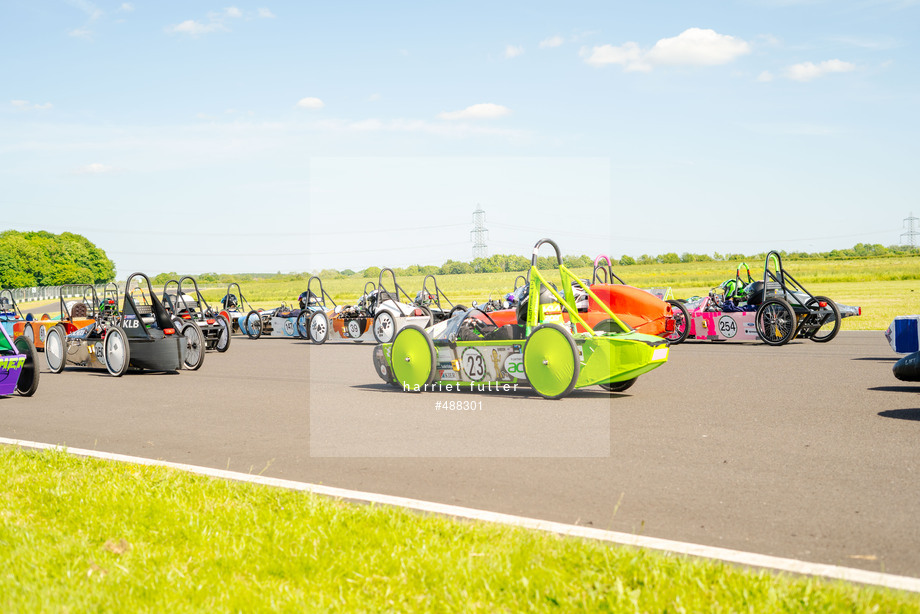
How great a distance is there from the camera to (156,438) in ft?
26.6

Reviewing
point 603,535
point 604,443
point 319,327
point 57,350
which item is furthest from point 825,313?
point 57,350

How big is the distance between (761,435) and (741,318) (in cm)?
1267

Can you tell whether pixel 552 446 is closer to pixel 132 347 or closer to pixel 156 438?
pixel 156 438

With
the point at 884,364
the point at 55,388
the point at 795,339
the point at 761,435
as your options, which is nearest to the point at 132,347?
the point at 55,388

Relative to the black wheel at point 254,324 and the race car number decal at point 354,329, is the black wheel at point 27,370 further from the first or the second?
the black wheel at point 254,324

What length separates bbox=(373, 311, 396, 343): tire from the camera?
22.0 m

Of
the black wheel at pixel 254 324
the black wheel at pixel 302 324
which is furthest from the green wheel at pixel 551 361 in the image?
the black wheel at pixel 254 324

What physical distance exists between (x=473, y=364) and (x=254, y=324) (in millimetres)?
17066

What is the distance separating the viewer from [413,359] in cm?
1120

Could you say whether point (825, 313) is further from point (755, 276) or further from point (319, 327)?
point (755, 276)

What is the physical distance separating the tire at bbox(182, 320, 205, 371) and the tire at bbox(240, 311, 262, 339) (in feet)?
33.0

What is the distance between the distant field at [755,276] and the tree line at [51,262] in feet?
→ 203

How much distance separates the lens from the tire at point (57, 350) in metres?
15.9

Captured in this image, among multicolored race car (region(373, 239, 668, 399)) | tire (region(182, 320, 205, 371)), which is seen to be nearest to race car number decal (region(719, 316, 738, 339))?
multicolored race car (region(373, 239, 668, 399))
